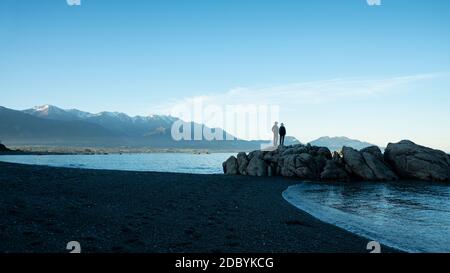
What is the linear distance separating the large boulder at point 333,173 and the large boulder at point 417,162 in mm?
9559

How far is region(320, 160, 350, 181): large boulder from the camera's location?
156 feet

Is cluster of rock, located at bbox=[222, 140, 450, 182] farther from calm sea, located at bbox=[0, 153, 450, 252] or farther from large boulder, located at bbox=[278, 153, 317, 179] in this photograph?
calm sea, located at bbox=[0, 153, 450, 252]

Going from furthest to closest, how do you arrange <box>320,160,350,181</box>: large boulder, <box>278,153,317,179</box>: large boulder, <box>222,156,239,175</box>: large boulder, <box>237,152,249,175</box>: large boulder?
1. <box>222,156,239,175</box>: large boulder
2. <box>237,152,249,175</box>: large boulder
3. <box>278,153,317,179</box>: large boulder
4. <box>320,160,350,181</box>: large boulder

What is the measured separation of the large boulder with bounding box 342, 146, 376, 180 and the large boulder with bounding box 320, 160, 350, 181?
1500mm

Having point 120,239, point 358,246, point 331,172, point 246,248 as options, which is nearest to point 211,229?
point 246,248

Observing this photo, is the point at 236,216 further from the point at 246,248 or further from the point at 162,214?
the point at 246,248

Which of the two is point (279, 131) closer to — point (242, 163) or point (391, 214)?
point (242, 163)

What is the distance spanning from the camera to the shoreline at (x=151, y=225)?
12.1 m

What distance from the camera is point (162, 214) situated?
17.8 meters

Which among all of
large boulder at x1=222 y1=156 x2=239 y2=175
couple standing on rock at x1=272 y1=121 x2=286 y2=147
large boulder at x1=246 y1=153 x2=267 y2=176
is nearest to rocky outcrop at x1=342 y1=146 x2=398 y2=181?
couple standing on rock at x1=272 y1=121 x2=286 y2=147

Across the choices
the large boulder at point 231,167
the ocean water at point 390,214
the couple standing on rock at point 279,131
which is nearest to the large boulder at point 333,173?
the couple standing on rock at point 279,131
